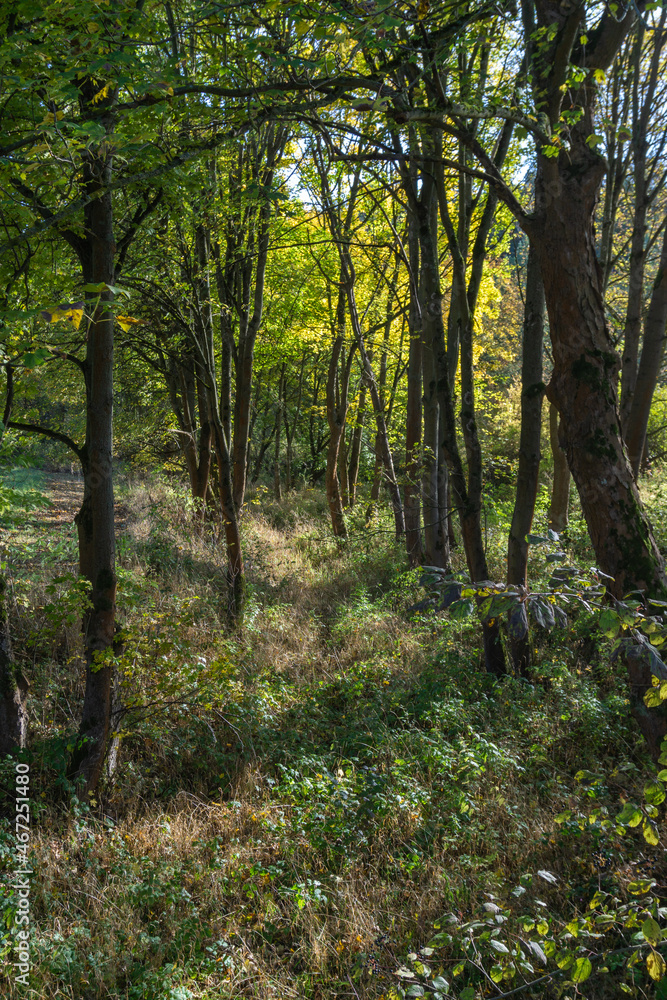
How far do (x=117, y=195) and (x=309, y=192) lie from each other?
418 cm

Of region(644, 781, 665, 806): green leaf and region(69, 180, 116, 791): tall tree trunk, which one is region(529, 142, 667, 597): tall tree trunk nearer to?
region(644, 781, 665, 806): green leaf

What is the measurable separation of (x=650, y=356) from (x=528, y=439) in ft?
6.85

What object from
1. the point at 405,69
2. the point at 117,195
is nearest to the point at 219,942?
the point at 117,195

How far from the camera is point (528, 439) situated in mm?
5688

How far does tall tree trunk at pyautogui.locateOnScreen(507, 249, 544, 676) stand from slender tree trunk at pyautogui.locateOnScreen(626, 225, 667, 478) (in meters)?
1.65

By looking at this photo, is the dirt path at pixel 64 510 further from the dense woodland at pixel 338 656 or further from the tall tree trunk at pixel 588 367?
the tall tree trunk at pixel 588 367

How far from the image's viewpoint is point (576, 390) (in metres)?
3.71

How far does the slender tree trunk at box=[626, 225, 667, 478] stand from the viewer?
6289 millimetres

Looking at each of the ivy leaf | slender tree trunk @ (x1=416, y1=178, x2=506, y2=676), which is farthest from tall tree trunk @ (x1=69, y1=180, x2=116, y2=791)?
slender tree trunk @ (x1=416, y1=178, x2=506, y2=676)

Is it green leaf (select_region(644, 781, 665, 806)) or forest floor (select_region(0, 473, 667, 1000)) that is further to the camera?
→ forest floor (select_region(0, 473, 667, 1000))

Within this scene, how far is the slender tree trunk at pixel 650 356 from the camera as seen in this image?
20.6 ft

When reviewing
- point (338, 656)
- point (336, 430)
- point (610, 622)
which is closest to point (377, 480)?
point (336, 430)

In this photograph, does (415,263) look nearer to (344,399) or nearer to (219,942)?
(344,399)

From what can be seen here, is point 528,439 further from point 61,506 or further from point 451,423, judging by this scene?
point 61,506
